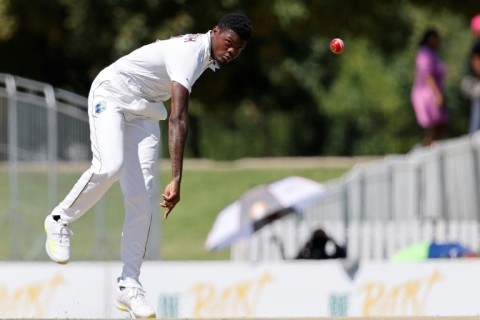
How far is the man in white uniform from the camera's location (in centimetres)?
917

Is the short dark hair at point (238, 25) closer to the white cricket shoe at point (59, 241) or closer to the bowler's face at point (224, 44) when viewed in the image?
the bowler's face at point (224, 44)

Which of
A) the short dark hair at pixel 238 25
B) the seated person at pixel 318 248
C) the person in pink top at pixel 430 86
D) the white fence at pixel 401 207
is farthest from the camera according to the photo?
the person in pink top at pixel 430 86

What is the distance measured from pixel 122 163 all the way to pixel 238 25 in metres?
1.17

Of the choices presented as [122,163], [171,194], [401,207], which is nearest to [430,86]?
[401,207]

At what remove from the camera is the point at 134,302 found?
9.64 metres

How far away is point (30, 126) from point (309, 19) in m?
12.4

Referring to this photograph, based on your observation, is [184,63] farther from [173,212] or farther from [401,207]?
[173,212]

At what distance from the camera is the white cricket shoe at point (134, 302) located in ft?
31.4

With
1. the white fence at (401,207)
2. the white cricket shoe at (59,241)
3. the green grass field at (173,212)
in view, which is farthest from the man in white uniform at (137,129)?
the white fence at (401,207)

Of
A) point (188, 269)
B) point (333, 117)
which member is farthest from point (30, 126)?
point (333, 117)

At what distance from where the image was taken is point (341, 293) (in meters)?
12.1

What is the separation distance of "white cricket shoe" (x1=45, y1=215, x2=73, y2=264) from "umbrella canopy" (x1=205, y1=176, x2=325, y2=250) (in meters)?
7.48

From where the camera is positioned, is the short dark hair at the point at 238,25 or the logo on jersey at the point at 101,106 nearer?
the short dark hair at the point at 238,25

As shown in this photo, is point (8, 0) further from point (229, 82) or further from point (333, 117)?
point (333, 117)
